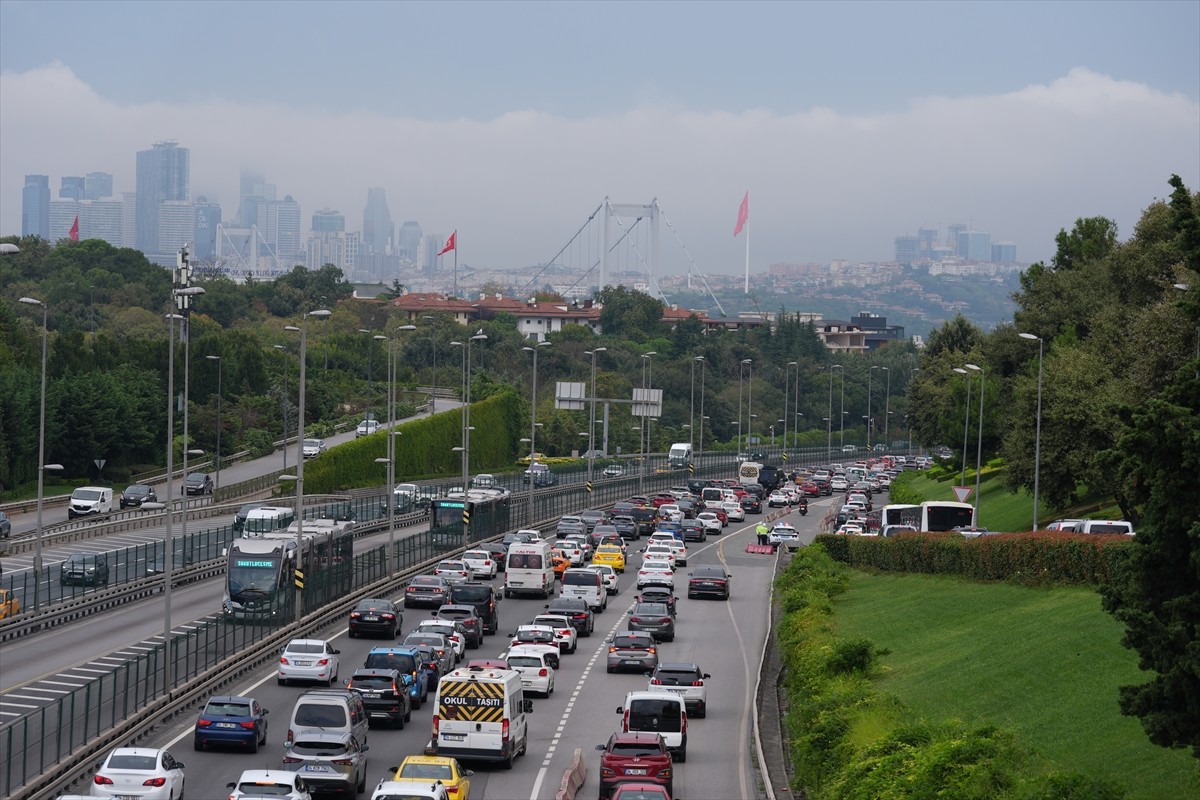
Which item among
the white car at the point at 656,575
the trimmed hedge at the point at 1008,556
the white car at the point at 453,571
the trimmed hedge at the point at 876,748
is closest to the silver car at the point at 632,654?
the trimmed hedge at the point at 876,748

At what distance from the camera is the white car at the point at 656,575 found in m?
59.4

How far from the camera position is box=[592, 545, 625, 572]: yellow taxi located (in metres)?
67.4

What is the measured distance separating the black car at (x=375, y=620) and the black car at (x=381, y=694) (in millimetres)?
11828

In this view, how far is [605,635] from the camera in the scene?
50344 millimetres

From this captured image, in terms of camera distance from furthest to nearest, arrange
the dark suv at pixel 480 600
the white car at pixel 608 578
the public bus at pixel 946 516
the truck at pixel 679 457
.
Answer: the truck at pixel 679 457, the public bus at pixel 946 516, the white car at pixel 608 578, the dark suv at pixel 480 600

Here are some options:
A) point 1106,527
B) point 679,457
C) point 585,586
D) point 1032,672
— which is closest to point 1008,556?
point 1106,527

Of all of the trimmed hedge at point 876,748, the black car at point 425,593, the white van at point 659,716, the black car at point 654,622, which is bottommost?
the black car at point 425,593

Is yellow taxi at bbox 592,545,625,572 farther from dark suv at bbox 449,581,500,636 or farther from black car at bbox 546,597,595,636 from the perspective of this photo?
dark suv at bbox 449,581,500,636

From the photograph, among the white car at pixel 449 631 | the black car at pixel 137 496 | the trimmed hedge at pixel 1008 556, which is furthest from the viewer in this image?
the black car at pixel 137 496

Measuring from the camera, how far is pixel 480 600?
4838 centimetres

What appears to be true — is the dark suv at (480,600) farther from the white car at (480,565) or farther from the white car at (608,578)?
the white car at (480,565)

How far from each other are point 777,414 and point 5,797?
15599 centimetres

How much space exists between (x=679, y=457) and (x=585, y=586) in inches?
2667

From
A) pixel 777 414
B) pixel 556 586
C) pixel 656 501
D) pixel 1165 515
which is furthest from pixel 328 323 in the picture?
pixel 1165 515
